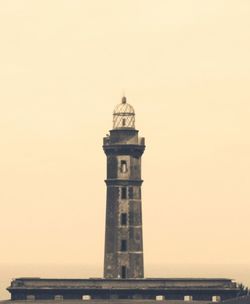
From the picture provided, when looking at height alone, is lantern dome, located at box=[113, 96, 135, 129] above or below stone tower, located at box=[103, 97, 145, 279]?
above

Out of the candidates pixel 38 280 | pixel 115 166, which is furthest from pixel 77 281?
pixel 115 166

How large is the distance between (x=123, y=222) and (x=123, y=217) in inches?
17.6

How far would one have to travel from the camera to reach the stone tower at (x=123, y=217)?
110 metres

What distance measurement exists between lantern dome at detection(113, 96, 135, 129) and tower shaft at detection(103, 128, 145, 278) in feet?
13.1

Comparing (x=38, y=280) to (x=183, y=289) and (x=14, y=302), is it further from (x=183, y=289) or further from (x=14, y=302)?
(x=183, y=289)

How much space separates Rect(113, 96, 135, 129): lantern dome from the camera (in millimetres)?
113125

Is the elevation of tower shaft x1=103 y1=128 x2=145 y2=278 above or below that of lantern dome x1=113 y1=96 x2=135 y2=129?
below

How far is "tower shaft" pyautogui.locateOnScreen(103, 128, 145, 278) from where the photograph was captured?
4311 inches

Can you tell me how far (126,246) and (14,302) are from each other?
38.4ft

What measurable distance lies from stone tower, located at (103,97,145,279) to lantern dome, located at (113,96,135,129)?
2722mm

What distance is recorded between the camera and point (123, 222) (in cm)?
10981

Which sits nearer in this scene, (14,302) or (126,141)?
(14,302)

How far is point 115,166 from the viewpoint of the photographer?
4350 inches

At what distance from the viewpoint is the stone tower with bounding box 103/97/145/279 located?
4313 inches
